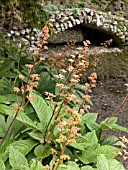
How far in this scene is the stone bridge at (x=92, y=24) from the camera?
7867 mm

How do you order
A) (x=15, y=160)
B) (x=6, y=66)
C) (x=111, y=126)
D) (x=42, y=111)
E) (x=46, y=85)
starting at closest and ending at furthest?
(x=15, y=160) < (x=42, y=111) < (x=111, y=126) < (x=46, y=85) < (x=6, y=66)

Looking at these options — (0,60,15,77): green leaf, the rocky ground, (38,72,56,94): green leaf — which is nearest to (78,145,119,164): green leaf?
(38,72,56,94): green leaf

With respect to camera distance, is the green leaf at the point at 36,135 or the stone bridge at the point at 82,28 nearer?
the green leaf at the point at 36,135

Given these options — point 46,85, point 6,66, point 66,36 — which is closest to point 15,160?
point 46,85

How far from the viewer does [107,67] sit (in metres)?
7.49

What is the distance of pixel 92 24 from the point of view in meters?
8.51

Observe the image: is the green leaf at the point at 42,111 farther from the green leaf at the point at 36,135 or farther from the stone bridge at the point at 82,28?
the stone bridge at the point at 82,28

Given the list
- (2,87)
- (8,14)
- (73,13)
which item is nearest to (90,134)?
(2,87)

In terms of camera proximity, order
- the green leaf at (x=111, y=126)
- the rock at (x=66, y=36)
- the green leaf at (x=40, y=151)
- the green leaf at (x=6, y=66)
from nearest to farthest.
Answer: the green leaf at (x=40, y=151) < the green leaf at (x=111, y=126) < the green leaf at (x=6, y=66) < the rock at (x=66, y=36)

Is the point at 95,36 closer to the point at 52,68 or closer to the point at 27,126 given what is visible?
the point at 52,68

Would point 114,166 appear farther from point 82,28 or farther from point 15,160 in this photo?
point 82,28

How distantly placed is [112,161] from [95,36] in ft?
25.9

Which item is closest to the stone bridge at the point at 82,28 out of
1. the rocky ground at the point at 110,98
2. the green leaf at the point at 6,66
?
the rocky ground at the point at 110,98

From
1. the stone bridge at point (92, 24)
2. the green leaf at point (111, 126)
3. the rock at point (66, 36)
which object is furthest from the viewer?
the rock at point (66, 36)
